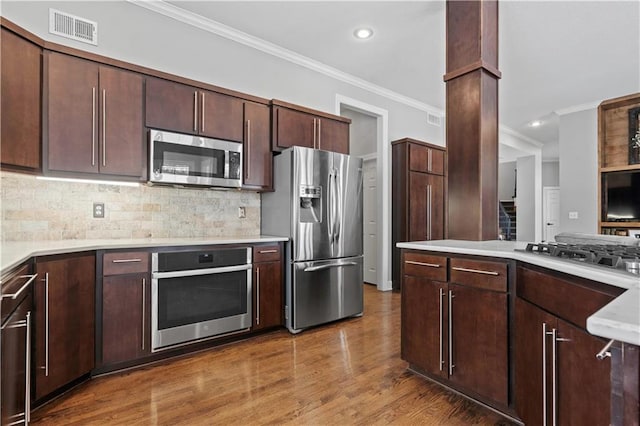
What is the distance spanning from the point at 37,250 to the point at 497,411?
2698mm

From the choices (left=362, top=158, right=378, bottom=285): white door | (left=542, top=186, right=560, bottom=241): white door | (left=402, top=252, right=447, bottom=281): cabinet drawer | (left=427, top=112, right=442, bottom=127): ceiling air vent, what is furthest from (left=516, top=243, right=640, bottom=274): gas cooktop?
(left=542, top=186, right=560, bottom=241): white door

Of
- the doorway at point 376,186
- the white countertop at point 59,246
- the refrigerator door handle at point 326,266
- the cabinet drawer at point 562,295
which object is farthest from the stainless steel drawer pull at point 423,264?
the doorway at point 376,186

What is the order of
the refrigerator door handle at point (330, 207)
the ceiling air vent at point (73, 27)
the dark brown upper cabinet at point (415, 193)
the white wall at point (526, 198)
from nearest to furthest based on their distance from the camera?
the ceiling air vent at point (73, 27) → the refrigerator door handle at point (330, 207) → the dark brown upper cabinet at point (415, 193) → the white wall at point (526, 198)

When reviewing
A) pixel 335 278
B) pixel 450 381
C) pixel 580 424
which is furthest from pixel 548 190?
pixel 580 424

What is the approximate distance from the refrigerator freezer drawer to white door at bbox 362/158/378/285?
1.73 meters

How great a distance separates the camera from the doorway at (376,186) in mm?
4902

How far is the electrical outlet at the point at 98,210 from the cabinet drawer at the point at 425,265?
7.90 ft

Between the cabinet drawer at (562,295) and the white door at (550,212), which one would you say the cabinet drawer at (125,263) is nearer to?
the cabinet drawer at (562,295)

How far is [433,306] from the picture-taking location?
7.00 feet

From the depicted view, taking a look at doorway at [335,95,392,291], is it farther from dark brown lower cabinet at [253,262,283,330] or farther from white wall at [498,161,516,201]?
white wall at [498,161,516,201]

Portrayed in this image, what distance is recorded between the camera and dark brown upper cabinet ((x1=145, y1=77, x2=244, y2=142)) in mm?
2684

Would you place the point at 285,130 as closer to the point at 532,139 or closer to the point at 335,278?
the point at 335,278

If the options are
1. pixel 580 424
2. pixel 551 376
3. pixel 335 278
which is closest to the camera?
pixel 580 424

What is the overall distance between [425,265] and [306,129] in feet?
6.63
